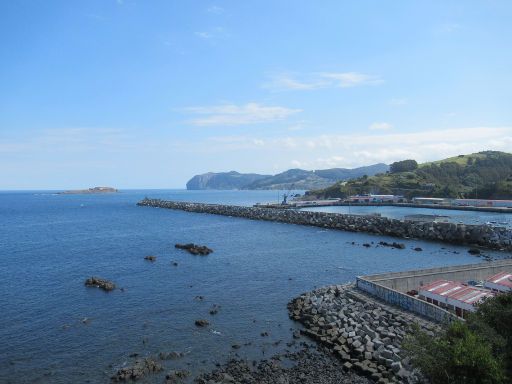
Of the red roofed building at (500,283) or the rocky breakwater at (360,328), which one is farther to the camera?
the red roofed building at (500,283)

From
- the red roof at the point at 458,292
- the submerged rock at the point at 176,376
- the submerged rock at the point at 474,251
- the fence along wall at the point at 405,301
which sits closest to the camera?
the submerged rock at the point at 176,376

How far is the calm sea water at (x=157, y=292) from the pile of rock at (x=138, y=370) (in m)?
0.60

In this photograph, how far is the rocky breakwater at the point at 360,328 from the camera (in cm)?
2002

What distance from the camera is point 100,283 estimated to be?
3741 centimetres

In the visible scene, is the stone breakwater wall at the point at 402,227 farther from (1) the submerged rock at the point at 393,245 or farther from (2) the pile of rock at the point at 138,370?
(2) the pile of rock at the point at 138,370

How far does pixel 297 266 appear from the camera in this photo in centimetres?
4491

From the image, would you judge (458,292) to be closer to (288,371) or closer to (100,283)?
(288,371)

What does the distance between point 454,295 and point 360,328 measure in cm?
668

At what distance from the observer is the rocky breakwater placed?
65.7 feet

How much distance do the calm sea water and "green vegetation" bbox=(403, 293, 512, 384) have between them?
37.0 ft

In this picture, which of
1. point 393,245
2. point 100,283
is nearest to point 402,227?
point 393,245

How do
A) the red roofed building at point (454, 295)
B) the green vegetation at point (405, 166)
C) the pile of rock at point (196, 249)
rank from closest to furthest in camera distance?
the red roofed building at point (454, 295)
the pile of rock at point (196, 249)
the green vegetation at point (405, 166)

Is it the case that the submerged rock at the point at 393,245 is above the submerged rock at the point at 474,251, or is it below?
above

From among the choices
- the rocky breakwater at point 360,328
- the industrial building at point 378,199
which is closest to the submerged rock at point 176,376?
the rocky breakwater at point 360,328
